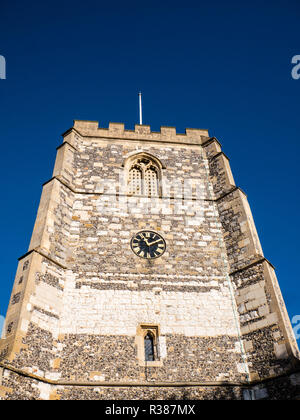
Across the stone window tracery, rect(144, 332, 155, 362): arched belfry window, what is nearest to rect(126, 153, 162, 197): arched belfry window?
the stone window tracery

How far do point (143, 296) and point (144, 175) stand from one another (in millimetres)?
5664

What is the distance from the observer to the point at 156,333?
407 inches

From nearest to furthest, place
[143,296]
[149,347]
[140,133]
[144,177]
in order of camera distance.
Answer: [149,347]
[143,296]
[144,177]
[140,133]

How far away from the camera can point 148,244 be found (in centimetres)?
1237

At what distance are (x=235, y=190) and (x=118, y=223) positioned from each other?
4.18m

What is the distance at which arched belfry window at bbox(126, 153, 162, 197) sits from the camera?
14766 mm

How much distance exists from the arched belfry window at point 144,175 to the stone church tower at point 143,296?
0.08 metres

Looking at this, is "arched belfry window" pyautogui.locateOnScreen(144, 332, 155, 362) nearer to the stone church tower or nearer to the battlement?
the stone church tower

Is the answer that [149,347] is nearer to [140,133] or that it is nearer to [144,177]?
[144,177]

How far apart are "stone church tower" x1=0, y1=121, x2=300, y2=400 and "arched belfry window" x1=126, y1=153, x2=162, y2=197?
3.0 inches

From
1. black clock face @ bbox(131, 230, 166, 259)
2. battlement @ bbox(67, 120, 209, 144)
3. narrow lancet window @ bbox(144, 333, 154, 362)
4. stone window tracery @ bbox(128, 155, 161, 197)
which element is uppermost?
battlement @ bbox(67, 120, 209, 144)

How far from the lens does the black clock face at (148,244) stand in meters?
12.1

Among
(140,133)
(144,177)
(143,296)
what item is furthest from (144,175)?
(143,296)

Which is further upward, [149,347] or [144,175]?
[144,175]
